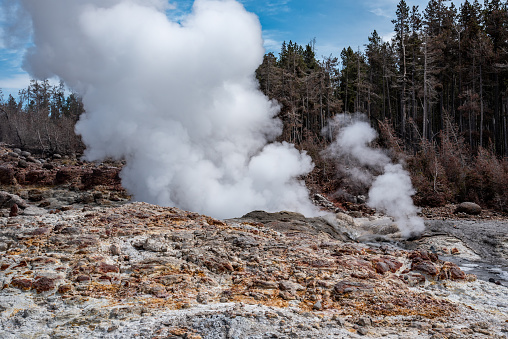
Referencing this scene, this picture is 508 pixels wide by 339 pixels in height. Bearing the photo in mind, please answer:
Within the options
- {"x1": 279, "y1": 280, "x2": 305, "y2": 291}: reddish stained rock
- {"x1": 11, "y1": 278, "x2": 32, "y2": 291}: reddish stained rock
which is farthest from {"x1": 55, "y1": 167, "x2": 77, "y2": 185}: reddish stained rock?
{"x1": 279, "y1": 280, "x2": 305, "y2": 291}: reddish stained rock

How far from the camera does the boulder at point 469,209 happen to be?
16875 mm

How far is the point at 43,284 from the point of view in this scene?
566cm

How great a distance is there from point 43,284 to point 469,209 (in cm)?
1724

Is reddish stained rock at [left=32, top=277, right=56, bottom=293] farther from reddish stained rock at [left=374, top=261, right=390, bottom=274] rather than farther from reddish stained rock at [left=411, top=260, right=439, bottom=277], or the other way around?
reddish stained rock at [left=411, top=260, right=439, bottom=277]

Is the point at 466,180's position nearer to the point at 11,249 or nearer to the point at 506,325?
the point at 506,325

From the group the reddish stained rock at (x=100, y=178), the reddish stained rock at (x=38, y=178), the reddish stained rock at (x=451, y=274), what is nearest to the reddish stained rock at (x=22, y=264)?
the reddish stained rock at (x=451, y=274)

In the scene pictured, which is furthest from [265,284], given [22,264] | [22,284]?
[22,264]

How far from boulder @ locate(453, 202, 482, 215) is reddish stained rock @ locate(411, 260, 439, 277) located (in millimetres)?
11093

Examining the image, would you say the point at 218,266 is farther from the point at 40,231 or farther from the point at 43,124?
the point at 43,124

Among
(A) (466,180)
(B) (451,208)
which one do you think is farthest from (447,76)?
(B) (451,208)

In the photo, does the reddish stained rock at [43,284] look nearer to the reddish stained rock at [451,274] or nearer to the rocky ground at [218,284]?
the rocky ground at [218,284]

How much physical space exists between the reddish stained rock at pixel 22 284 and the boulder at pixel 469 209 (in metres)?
17.3

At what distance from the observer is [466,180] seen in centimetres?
1977

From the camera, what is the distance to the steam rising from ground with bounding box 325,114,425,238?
16703 mm
